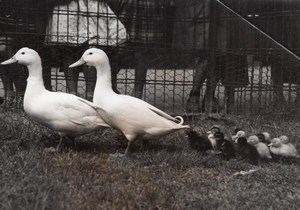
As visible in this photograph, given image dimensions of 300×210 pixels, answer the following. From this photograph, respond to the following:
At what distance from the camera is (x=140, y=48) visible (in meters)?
5.79

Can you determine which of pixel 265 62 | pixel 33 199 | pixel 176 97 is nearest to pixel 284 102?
pixel 265 62

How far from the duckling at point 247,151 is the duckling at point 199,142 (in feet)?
0.71

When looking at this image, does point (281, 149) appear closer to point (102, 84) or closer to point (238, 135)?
point (238, 135)

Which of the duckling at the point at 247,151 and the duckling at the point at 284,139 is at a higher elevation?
the duckling at the point at 284,139

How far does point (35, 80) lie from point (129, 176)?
119 cm

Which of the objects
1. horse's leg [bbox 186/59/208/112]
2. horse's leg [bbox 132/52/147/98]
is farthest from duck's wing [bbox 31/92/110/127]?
horse's leg [bbox 186/59/208/112]

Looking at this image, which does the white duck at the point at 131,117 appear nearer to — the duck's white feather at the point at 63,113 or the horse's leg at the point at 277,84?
the duck's white feather at the point at 63,113

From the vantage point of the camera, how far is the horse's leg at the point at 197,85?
5.82 meters

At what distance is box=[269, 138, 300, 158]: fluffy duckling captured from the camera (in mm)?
3884

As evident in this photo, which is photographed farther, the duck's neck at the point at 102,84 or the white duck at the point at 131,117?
the duck's neck at the point at 102,84

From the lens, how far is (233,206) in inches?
110

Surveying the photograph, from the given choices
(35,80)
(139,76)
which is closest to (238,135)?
(35,80)

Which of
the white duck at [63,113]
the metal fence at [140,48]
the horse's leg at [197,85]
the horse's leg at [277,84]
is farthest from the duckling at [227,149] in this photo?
the horse's leg at [197,85]

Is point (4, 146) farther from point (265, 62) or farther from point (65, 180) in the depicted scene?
point (265, 62)
